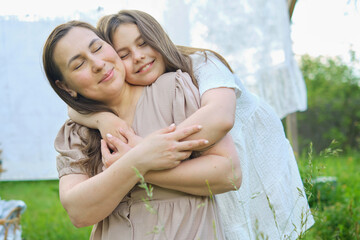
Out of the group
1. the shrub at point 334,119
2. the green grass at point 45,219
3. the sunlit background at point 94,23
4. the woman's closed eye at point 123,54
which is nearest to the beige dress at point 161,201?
the woman's closed eye at point 123,54

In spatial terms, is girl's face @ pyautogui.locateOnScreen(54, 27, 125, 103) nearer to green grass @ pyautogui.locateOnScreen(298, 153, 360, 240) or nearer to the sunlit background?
green grass @ pyautogui.locateOnScreen(298, 153, 360, 240)

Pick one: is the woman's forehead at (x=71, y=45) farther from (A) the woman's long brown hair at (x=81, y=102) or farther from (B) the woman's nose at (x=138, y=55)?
(B) the woman's nose at (x=138, y=55)

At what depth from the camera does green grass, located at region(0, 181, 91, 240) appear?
406 cm

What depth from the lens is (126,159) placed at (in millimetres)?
1485

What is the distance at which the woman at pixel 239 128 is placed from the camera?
170cm

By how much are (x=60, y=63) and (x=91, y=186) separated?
21.0 inches

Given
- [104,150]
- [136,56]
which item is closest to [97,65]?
[136,56]

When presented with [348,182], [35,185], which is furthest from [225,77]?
[35,185]

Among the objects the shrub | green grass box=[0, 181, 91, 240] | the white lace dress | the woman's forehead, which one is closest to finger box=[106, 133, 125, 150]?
the woman's forehead

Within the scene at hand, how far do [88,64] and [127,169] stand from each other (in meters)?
0.47

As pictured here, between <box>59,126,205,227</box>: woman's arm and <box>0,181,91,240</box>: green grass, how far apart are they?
8.18 ft

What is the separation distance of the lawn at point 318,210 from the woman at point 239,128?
5.7 inches

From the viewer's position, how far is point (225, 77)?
5.64 ft

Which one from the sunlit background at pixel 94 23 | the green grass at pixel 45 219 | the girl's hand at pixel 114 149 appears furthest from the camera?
the green grass at pixel 45 219
